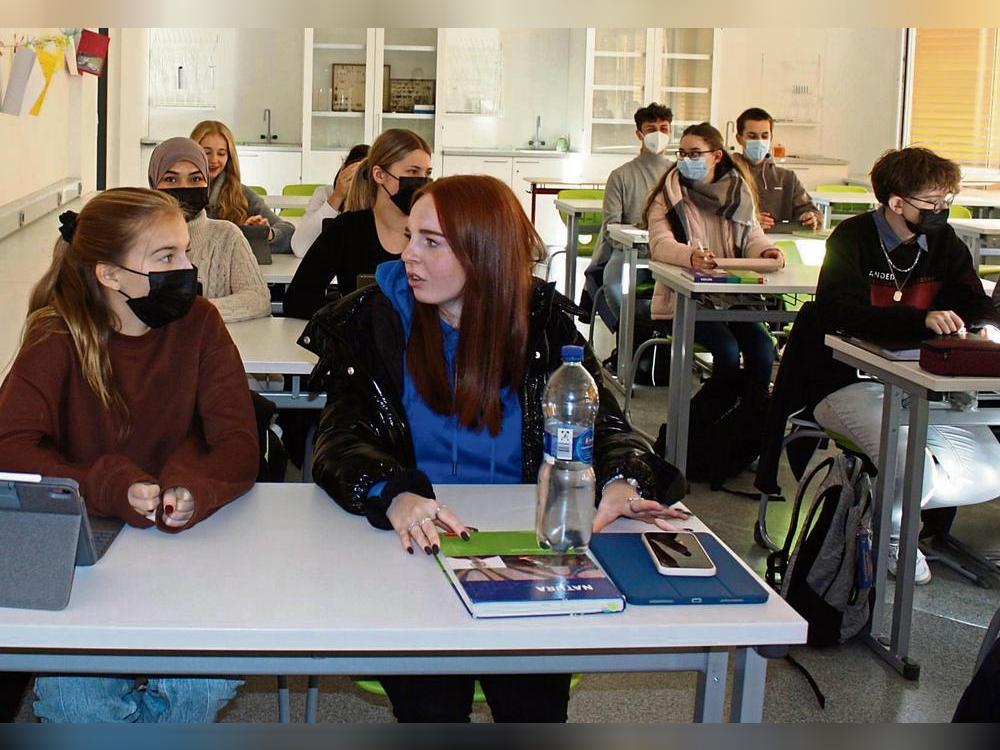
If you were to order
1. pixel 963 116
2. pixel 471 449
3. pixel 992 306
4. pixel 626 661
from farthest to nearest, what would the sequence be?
1. pixel 963 116
2. pixel 992 306
3. pixel 471 449
4. pixel 626 661

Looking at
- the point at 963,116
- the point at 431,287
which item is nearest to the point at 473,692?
the point at 431,287

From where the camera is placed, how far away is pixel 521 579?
1.49m

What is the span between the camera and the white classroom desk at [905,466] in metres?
2.80

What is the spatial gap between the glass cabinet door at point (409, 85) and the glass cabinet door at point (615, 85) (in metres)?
1.44

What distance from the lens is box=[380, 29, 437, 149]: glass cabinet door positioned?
34.7ft

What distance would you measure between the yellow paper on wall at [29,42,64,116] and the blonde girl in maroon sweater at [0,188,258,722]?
13.2 feet

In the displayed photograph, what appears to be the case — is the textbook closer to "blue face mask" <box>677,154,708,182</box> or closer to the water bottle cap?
the water bottle cap

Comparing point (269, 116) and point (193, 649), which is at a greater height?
point (269, 116)

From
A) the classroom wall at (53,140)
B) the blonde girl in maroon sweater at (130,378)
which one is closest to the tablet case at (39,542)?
the blonde girl in maroon sweater at (130,378)

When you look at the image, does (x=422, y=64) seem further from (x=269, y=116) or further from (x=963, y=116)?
(x=963, y=116)

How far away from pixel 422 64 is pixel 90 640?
9.82 metres

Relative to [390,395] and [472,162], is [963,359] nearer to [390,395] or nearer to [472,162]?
[390,395]
